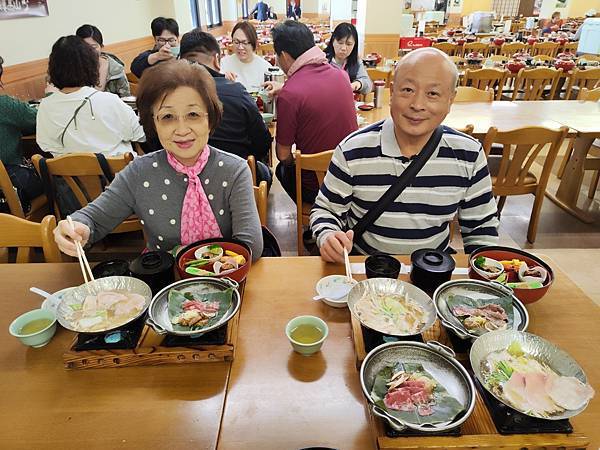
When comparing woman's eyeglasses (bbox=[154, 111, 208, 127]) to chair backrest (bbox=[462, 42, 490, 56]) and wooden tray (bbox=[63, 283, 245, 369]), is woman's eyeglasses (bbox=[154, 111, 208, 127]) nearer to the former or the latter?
wooden tray (bbox=[63, 283, 245, 369])

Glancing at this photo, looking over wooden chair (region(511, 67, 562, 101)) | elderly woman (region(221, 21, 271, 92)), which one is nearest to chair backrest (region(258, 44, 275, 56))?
elderly woman (region(221, 21, 271, 92))

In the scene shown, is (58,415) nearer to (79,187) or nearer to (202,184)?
(202,184)

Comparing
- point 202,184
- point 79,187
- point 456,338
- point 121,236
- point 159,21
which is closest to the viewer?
point 456,338

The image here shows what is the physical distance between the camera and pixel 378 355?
2.84 ft

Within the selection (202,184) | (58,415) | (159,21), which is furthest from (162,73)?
(159,21)

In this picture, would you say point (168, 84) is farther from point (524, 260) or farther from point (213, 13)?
point (213, 13)

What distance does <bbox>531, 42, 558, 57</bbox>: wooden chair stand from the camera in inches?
303

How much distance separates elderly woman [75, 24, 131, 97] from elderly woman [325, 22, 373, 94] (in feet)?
7.03

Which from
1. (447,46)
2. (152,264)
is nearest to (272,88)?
(152,264)

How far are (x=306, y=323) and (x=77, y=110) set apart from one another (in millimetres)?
2144

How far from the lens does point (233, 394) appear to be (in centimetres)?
89

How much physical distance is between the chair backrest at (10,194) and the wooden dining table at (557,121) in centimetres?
230

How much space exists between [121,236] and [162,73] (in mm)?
2103

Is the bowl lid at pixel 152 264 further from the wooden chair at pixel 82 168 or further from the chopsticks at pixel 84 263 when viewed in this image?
the wooden chair at pixel 82 168
